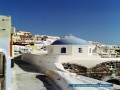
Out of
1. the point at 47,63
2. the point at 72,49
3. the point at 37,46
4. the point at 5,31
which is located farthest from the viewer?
the point at 37,46

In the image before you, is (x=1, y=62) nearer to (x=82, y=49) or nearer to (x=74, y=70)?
(x=74, y=70)

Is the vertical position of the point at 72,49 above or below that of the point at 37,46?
below

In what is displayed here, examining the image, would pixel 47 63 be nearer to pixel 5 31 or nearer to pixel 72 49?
pixel 72 49

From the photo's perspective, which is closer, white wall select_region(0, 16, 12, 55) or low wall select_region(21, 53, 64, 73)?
white wall select_region(0, 16, 12, 55)

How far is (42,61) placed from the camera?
27.6m

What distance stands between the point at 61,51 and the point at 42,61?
5.38m

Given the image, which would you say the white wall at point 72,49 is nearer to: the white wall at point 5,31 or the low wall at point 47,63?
the low wall at point 47,63

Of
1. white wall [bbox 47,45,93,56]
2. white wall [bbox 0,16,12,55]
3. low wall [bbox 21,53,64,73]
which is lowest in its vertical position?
low wall [bbox 21,53,64,73]

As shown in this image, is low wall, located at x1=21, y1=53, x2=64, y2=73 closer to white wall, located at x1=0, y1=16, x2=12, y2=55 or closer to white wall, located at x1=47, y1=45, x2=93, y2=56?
white wall, located at x1=47, y1=45, x2=93, y2=56

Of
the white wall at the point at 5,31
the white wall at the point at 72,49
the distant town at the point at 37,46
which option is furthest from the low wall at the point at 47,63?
the white wall at the point at 5,31

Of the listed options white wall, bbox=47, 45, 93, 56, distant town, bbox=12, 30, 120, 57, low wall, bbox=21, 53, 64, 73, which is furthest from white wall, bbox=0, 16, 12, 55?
white wall, bbox=47, 45, 93, 56

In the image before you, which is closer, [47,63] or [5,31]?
[5,31]

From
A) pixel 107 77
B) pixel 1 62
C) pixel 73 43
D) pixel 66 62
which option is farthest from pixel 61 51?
pixel 1 62

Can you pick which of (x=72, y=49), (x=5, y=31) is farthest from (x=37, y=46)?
(x=5, y=31)
